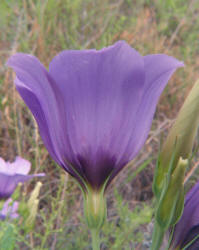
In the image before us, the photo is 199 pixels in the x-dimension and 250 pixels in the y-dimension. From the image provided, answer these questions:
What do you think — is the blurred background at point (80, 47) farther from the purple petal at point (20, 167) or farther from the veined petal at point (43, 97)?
the veined petal at point (43, 97)

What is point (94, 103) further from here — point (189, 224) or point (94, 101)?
point (189, 224)

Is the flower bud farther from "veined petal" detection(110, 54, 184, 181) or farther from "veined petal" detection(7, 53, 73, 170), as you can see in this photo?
"veined petal" detection(7, 53, 73, 170)

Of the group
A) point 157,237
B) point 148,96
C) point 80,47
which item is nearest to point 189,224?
point 157,237

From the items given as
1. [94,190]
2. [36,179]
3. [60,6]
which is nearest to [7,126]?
[36,179]

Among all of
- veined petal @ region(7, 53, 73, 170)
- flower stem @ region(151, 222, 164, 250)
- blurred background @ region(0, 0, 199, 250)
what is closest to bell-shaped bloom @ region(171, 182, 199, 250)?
flower stem @ region(151, 222, 164, 250)

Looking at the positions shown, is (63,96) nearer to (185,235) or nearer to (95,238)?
(95,238)
